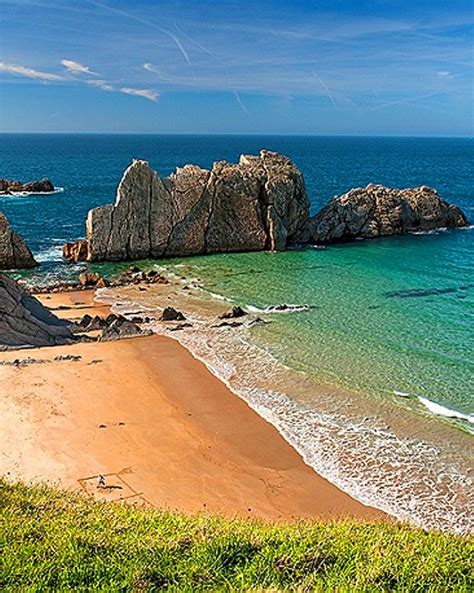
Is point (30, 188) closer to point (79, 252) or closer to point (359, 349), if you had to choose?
point (79, 252)

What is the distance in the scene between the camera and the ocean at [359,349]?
1947 cm

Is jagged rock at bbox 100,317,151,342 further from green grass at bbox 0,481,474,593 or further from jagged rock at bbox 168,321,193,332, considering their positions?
green grass at bbox 0,481,474,593

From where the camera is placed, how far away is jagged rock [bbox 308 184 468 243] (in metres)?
59.2

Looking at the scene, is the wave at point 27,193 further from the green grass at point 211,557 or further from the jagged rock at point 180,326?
the green grass at point 211,557

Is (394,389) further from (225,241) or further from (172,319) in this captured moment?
(225,241)

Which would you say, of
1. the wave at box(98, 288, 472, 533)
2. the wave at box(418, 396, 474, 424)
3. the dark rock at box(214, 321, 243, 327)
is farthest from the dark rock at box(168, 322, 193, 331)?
the wave at box(418, 396, 474, 424)

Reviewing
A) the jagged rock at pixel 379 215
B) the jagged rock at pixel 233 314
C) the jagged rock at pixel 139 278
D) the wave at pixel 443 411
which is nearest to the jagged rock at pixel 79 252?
the jagged rock at pixel 139 278

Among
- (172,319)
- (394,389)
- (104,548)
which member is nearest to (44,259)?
(172,319)

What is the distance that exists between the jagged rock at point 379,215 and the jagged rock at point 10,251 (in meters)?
24.9

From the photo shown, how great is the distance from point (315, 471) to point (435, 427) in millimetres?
Answer: 5188

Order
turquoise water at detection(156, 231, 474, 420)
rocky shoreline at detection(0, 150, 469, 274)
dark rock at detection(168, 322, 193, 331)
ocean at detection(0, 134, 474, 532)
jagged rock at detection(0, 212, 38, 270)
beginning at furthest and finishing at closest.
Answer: rocky shoreline at detection(0, 150, 469, 274) < jagged rock at detection(0, 212, 38, 270) < dark rock at detection(168, 322, 193, 331) < turquoise water at detection(156, 231, 474, 420) < ocean at detection(0, 134, 474, 532)

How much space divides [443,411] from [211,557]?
51.1 feet

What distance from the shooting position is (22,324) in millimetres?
31219

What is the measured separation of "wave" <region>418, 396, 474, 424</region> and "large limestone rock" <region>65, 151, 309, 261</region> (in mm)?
32617
